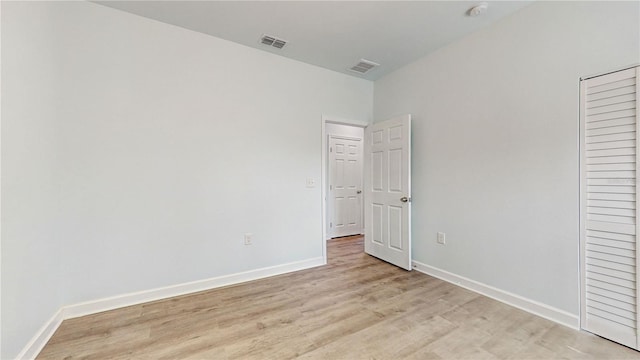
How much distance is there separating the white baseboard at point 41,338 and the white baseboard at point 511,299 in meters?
3.47

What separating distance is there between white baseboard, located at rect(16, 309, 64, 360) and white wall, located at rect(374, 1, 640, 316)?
3.48 m

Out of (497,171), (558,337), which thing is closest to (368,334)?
(558,337)

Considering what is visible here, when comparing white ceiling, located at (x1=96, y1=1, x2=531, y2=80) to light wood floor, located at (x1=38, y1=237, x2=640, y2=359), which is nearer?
light wood floor, located at (x1=38, y1=237, x2=640, y2=359)

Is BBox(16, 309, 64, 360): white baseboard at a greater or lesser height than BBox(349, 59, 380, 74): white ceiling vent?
lesser

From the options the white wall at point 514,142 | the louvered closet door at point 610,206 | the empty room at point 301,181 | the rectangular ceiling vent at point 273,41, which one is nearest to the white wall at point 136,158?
the empty room at point 301,181

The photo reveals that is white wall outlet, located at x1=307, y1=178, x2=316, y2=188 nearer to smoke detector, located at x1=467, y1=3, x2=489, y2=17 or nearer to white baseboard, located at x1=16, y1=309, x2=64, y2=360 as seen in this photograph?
smoke detector, located at x1=467, y1=3, x2=489, y2=17

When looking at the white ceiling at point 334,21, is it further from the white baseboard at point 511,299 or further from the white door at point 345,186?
the white baseboard at point 511,299

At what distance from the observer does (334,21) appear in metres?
2.41

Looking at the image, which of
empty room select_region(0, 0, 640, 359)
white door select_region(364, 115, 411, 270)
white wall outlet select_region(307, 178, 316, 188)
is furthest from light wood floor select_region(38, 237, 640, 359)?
white wall outlet select_region(307, 178, 316, 188)

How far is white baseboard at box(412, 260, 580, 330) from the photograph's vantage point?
1983 mm

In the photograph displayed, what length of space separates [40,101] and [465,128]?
3.68 metres

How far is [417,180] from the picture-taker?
127 inches

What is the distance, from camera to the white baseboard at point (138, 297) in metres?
1.70

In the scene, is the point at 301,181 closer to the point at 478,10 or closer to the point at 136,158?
the point at 136,158
